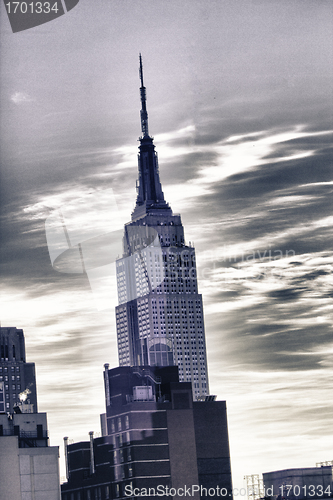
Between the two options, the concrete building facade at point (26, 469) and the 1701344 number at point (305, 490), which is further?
the 1701344 number at point (305, 490)

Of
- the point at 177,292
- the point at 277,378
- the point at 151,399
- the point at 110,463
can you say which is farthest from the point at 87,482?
the point at 177,292

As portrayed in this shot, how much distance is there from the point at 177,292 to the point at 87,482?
16.6m

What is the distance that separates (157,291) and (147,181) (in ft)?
20.4

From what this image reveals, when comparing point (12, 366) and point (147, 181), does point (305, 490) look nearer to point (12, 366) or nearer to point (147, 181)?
point (147, 181)

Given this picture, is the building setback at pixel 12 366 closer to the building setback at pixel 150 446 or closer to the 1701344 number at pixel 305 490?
the building setback at pixel 150 446

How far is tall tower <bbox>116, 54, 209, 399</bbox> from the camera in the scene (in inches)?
1801

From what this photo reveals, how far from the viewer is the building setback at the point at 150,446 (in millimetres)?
39594

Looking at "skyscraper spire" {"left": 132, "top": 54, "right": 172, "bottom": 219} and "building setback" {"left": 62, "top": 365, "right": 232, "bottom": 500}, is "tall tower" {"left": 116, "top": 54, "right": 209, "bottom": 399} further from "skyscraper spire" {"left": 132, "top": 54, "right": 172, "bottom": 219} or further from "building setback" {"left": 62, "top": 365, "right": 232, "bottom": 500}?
"building setback" {"left": 62, "top": 365, "right": 232, "bottom": 500}

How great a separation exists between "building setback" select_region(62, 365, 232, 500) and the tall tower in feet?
12.2

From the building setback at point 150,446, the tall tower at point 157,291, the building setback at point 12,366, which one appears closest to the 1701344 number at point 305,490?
the building setback at point 150,446

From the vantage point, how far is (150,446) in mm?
40688

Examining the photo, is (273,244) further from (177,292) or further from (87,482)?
(177,292)

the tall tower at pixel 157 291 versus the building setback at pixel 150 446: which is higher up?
the tall tower at pixel 157 291

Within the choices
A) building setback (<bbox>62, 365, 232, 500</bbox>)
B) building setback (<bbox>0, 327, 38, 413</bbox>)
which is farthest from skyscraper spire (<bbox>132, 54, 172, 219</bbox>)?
building setback (<bbox>0, 327, 38, 413</bbox>)
